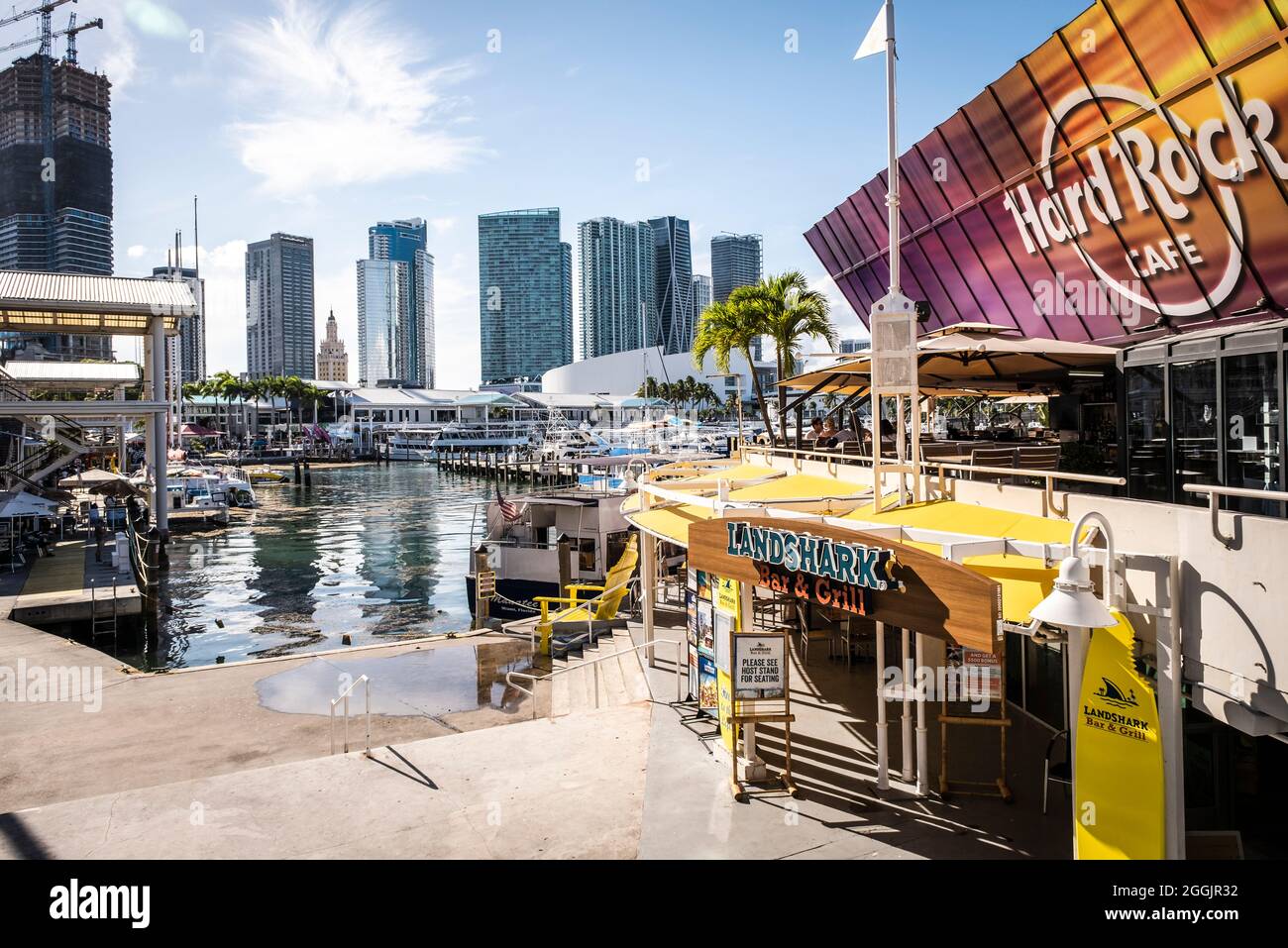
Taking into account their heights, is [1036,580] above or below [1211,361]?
below

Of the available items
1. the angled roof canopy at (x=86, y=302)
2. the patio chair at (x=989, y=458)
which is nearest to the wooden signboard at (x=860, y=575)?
the patio chair at (x=989, y=458)

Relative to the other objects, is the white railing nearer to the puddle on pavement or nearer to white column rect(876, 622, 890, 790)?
white column rect(876, 622, 890, 790)

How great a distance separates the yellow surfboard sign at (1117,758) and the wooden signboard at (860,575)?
88 centimetres

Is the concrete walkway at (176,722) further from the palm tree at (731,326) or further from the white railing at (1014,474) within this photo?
the palm tree at (731,326)

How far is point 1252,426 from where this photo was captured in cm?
914

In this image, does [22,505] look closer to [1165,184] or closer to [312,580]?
[312,580]

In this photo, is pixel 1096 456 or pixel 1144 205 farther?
pixel 1144 205

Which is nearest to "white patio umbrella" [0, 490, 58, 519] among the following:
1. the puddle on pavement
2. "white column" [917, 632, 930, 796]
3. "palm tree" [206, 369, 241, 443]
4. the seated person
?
the puddle on pavement

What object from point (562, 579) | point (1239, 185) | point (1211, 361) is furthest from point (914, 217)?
point (1211, 361)

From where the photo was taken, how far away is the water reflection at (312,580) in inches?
1172

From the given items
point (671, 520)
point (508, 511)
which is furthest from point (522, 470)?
point (671, 520)

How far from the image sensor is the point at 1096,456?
1182 cm
